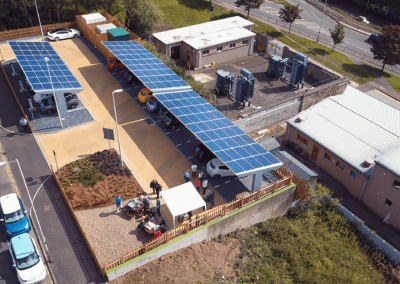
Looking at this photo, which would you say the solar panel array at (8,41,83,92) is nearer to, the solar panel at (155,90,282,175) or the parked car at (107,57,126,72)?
the parked car at (107,57,126,72)

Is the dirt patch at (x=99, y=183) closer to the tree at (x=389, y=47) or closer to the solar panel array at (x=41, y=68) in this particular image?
the solar panel array at (x=41, y=68)

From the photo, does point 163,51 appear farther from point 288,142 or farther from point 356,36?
point 356,36

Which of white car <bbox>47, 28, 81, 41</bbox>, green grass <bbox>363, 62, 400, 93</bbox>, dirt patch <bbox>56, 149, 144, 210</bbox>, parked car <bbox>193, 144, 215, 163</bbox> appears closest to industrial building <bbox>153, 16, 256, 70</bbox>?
white car <bbox>47, 28, 81, 41</bbox>

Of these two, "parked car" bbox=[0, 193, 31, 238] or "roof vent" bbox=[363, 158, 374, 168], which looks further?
"roof vent" bbox=[363, 158, 374, 168]

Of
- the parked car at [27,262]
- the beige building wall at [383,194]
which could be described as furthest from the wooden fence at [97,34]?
the beige building wall at [383,194]

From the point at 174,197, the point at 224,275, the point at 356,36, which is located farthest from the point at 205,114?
the point at 356,36

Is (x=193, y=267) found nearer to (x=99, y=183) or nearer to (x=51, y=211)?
(x=99, y=183)

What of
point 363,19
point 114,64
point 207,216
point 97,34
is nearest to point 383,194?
point 207,216
